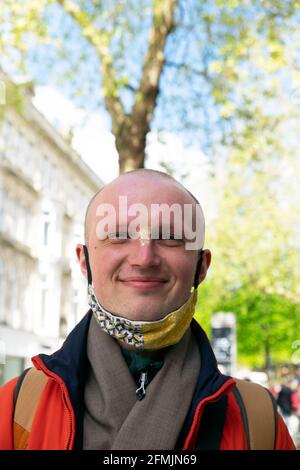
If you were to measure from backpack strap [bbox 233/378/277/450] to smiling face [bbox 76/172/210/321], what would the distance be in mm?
332

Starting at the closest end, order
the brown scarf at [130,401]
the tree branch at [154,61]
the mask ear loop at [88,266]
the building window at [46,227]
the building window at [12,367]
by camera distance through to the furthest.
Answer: the brown scarf at [130,401] → the mask ear loop at [88,266] → the tree branch at [154,61] → the building window at [12,367] → the building window at [46,227]

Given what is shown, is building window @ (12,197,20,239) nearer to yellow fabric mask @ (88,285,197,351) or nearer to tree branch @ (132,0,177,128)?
tree branch @ (132,0,177,128)

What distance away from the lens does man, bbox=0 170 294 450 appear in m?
1.82

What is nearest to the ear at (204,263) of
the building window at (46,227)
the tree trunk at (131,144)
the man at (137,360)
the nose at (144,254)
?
the man at (137,360)

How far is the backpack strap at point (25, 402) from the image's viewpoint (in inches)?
72.6

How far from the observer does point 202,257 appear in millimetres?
2029

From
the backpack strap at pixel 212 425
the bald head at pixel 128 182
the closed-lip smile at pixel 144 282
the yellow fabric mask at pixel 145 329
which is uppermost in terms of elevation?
the bald head at pixel 128 182

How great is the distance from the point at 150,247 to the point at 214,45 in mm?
9953

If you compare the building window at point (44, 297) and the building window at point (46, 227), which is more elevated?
the building window at point (46, 227)

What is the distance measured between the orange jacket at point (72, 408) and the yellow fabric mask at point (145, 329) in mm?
121

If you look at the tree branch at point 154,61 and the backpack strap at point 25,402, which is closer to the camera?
the backpack strap at point 25,402

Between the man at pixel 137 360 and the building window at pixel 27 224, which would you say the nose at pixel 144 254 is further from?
the building window at pixel 27 224

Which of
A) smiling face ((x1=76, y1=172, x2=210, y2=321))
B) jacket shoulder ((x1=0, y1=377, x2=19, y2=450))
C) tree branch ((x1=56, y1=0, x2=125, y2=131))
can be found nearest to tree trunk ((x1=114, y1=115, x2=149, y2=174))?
tree branch ((x1=56, y1=0, x2=125, y2=131))

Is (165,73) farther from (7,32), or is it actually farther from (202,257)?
(202,257)
